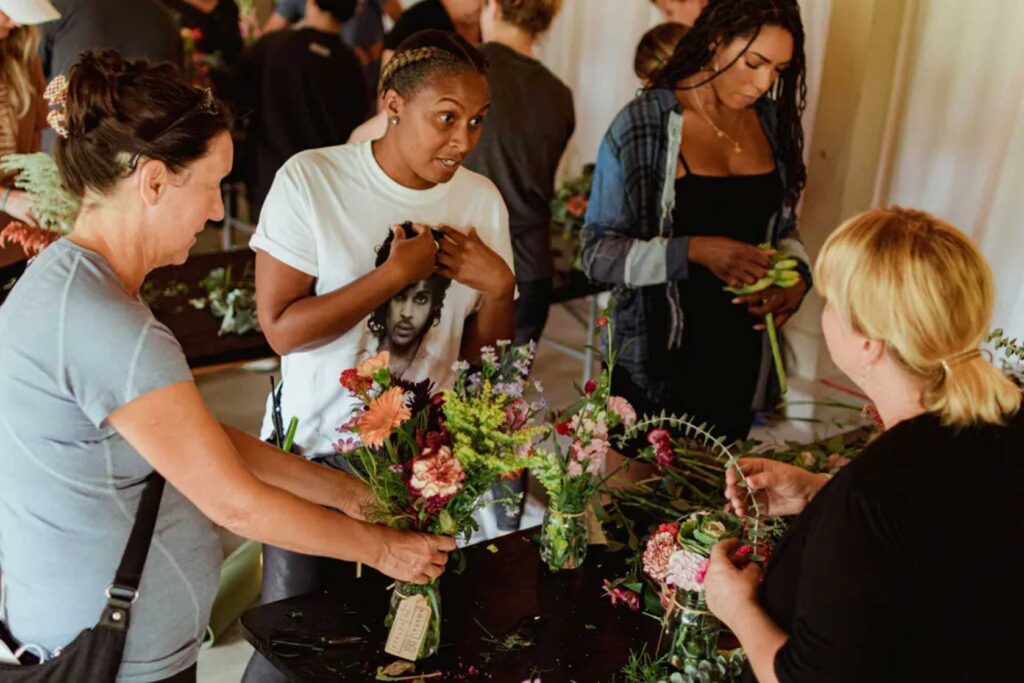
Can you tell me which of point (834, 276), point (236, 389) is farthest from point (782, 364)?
point (236, 389)

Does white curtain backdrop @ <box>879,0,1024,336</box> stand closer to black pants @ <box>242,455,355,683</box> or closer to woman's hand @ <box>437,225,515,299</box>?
woman's hand @ <box>437,225,515,299</box>

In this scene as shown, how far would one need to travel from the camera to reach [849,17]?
393 centimetres

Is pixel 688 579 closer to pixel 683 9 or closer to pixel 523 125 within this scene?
pixel 523 125

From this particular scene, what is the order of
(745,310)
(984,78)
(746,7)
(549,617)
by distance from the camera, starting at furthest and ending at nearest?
(984,78), (745,310), (746,7), (549,617)

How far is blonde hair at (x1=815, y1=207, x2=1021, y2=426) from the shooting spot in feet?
3.81

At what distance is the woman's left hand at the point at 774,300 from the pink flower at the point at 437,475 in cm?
120

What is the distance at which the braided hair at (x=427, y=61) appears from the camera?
199 cm

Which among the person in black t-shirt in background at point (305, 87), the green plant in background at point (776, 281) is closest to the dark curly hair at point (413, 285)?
the green plant in background at point (776, 281)

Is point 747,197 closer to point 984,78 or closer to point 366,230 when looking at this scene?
point 366,230

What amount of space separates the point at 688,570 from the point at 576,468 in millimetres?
327

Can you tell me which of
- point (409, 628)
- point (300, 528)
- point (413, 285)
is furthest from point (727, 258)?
point (300, 528)

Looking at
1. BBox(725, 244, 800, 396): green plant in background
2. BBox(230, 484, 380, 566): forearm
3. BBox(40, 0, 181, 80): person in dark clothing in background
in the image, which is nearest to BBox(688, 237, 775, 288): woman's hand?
BBox(725, 244, 800, 396): green plant in background

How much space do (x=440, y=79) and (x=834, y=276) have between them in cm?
101

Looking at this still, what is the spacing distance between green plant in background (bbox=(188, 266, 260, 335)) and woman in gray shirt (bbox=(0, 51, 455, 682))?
5.15 ft
